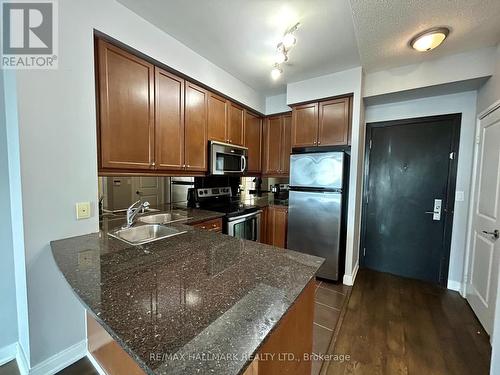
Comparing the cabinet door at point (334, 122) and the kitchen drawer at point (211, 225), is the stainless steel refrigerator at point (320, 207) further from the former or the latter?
the kitchen drawer at point (211, 225)

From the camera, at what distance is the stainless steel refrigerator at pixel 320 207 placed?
2629mm

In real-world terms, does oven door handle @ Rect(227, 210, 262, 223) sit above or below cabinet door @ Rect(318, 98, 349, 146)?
below

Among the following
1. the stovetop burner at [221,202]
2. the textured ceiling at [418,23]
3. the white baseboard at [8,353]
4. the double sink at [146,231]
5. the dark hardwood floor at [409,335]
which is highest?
→ the textured ceiling at [418,23]

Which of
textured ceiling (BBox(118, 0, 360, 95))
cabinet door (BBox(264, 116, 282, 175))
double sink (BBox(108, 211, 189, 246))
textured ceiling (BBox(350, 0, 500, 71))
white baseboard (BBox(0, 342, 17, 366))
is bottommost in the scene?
white baseboard (BBox(0, 342, 17, 366))

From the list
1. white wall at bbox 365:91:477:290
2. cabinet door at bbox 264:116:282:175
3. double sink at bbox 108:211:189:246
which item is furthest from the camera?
cabinet door at bbox 264:116:282:175

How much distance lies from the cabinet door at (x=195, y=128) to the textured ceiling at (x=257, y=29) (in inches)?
17.0

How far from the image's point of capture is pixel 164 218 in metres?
2.24

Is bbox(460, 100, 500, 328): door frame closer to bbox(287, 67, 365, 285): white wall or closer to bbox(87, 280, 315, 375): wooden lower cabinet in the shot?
bbox(287, 67, 365, 285): white wall

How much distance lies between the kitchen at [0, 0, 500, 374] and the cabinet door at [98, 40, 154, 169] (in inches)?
0.5

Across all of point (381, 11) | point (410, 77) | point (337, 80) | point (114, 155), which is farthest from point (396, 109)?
point (114, 155)

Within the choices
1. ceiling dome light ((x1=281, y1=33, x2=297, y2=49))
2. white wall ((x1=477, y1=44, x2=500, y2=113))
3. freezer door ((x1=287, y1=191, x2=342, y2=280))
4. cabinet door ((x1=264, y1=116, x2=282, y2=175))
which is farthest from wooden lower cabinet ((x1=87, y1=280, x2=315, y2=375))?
cabinet door ((x1=264, y1=116, x2=282, y2=175))

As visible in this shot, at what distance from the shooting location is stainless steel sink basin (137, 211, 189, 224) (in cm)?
212

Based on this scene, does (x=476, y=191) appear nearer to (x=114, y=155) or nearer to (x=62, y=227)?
(x=114, y=155)

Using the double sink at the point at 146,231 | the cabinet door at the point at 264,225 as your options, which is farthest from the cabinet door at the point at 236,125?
the double sink at the point at 146,231
